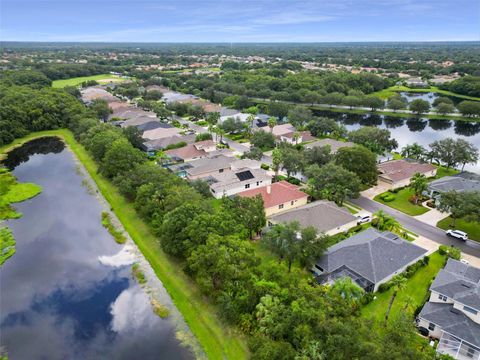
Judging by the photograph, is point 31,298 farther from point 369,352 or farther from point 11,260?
point 369,352

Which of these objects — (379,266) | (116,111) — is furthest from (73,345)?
(116,111)

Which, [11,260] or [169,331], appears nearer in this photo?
[169,331]

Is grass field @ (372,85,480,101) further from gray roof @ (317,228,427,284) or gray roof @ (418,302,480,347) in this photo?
gray roof @ (418,302,480,347)

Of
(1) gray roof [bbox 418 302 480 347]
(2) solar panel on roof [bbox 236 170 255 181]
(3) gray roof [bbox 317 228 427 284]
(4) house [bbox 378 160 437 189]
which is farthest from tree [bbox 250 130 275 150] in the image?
(1) gray roof [bbox 418 302 480 347]

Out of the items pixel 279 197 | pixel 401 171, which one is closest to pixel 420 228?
pixel 401 171

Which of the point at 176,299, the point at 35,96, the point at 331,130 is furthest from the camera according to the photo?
the point at 35,96

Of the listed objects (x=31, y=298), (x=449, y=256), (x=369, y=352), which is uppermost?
(x=369, y=352)

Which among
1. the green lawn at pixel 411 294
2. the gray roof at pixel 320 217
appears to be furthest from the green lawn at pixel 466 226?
the gray roof at pixel 320 217
